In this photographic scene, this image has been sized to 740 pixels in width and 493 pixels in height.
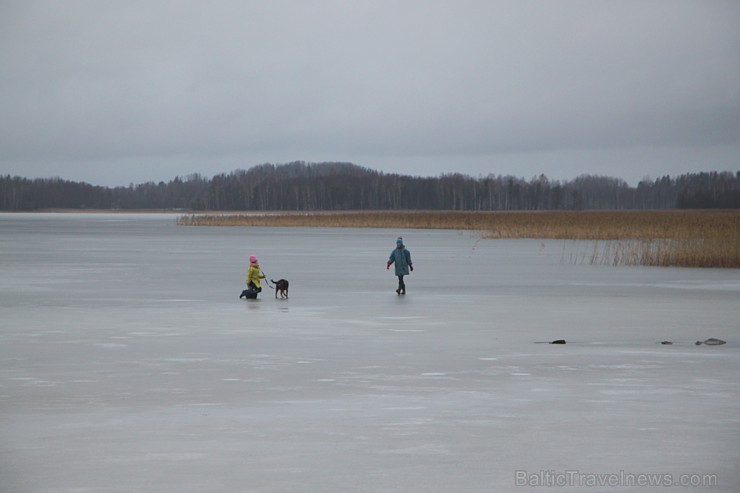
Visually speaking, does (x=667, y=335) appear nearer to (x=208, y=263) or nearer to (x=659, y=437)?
(x=659, y=437)

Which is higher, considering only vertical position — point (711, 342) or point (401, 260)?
point (401, 260)

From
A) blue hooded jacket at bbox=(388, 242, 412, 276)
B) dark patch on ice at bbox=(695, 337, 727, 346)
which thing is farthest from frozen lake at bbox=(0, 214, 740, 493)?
blue hooded jacket at bbox=(388, 242, 412, 276)

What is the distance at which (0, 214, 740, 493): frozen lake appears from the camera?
20.5ft

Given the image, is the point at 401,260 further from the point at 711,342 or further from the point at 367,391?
the point at 367,391

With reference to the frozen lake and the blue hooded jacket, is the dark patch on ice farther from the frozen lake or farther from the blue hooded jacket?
the blue hooded jacket

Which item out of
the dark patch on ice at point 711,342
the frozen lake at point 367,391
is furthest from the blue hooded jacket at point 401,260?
the dark patch on ice at point 711,342

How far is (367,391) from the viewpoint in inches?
358

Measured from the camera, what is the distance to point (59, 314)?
15758 millimetres

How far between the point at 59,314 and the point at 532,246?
2564 cm

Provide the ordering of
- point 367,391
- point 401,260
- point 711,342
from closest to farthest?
point 367,391
point 711,342
point 401,260

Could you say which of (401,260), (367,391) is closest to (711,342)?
(367,391)

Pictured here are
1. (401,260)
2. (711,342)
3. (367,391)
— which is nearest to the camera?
(367,391)

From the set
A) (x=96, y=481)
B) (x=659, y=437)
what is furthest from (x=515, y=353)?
(x=96, y=481)

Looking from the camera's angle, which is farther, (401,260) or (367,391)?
(401,260)
